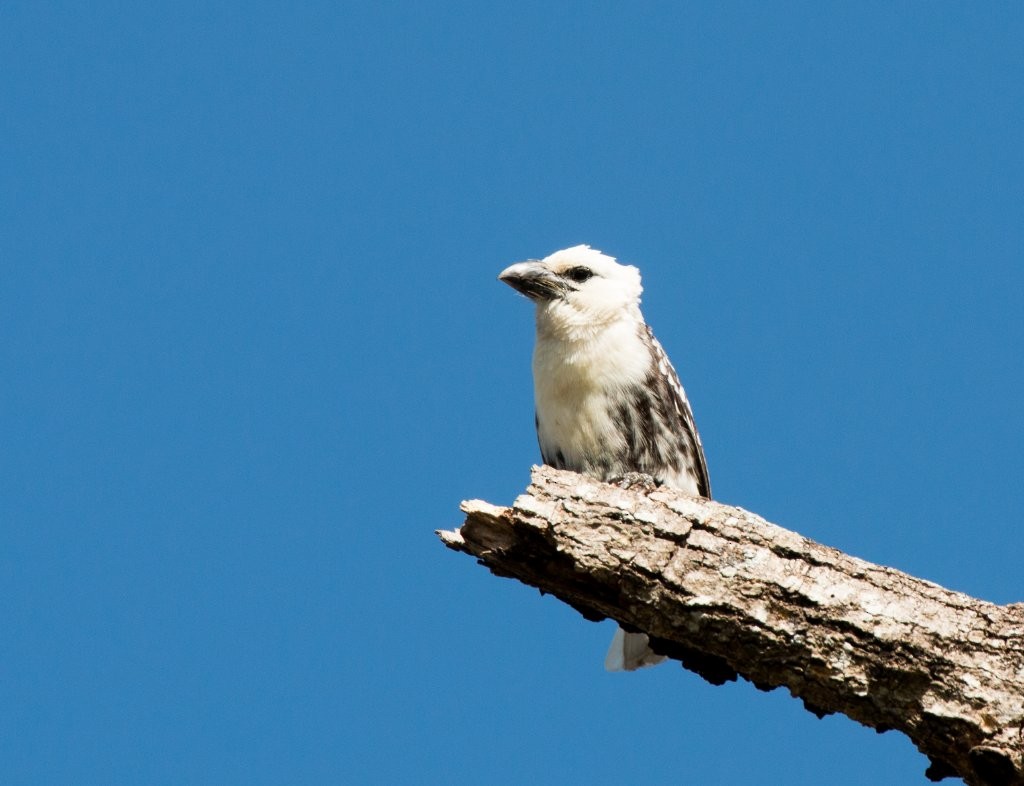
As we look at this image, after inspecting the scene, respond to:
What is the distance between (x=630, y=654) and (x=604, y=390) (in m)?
1.84

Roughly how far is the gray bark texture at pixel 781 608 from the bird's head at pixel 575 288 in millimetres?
2260

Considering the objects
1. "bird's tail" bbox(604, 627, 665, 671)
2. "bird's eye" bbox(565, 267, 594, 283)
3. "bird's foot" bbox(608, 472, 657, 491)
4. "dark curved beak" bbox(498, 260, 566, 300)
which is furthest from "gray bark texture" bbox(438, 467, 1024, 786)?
"bird's eye" bbox(565, 267, 594, 283)

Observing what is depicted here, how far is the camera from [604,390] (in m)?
8.12

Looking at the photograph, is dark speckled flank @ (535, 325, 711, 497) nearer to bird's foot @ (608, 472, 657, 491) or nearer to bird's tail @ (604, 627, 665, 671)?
bird's foot @ (608, 472, 657, 491)

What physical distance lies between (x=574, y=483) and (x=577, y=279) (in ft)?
8.82

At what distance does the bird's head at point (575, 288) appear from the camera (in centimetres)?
841

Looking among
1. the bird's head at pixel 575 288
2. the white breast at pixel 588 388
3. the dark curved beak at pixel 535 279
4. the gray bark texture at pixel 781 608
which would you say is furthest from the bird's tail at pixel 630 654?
the dark curved beak at pixel 535 279

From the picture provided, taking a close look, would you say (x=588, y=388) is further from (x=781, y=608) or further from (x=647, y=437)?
(x=781, y=608)

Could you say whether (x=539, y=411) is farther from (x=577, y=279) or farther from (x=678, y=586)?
(x=678, y=586)

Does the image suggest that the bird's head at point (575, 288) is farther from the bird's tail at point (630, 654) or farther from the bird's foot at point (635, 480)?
the bird's tail at point (630, 654)

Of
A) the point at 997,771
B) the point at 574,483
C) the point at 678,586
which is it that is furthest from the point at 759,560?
the point at 997,771

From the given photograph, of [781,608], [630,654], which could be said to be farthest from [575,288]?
[781,608]

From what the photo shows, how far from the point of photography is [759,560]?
6.06 metres

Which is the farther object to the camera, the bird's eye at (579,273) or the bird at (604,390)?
the bird's eye at (579,273)
